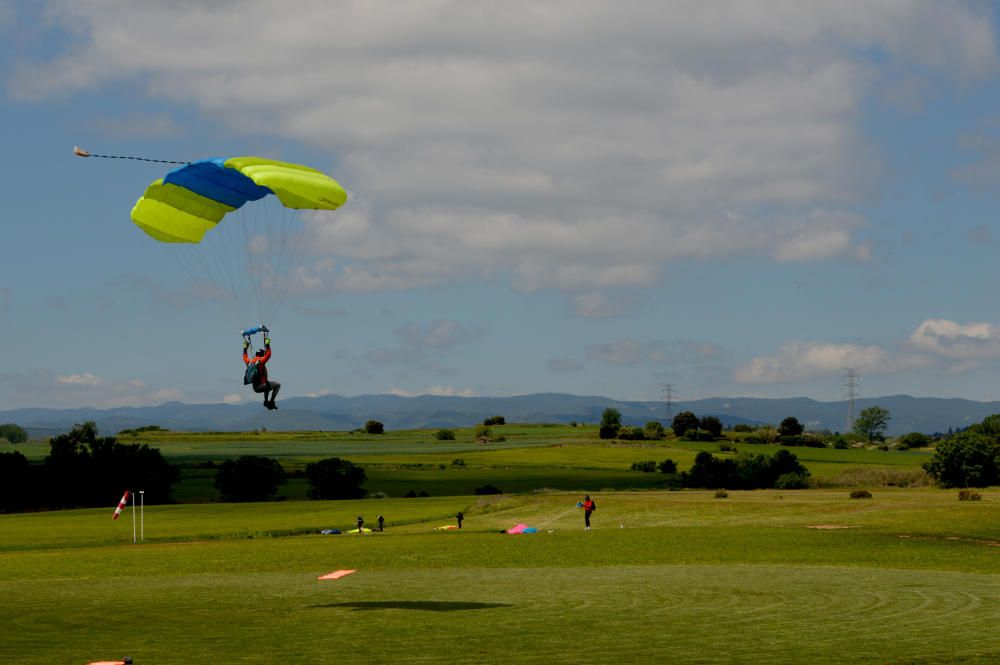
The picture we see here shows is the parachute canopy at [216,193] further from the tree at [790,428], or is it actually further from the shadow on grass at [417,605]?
the tree at [790,428]

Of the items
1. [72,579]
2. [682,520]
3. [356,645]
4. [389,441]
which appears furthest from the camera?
[389,441]

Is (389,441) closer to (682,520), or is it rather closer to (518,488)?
(518,488)

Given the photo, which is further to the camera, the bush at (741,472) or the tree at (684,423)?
the tree at (684,423)

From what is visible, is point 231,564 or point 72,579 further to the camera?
point 231,564

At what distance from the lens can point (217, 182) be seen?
3450cm

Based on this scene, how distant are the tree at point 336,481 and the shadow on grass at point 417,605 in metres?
78.5

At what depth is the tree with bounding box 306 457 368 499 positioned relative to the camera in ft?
363

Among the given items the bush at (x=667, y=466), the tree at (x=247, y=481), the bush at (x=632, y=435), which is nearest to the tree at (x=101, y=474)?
the tree at (x=247, y=481)

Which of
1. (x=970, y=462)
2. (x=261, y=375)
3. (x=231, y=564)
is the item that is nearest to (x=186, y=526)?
(x=231, y=564)

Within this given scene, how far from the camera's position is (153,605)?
3228 cm

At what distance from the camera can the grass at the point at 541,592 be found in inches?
925

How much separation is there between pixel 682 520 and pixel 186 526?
33.4 meters

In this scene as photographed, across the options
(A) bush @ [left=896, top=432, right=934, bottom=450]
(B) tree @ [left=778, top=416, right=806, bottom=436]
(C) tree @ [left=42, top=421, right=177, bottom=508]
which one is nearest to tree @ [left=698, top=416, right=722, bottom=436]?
(B) tree @ [left=778, top=416, right=806, bottom=436]

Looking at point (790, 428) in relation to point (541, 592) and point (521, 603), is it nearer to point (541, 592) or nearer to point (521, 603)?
point (541, 592)
